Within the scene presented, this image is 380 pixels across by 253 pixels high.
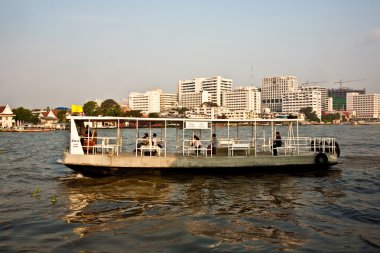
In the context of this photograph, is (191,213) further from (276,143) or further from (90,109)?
(90,109)

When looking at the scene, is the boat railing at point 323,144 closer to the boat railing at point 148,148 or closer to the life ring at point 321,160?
the life ring at point 321,160

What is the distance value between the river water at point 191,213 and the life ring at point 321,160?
797 millimetres

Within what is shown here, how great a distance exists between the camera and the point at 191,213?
12758 millimetres

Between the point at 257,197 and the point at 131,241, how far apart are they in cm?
676


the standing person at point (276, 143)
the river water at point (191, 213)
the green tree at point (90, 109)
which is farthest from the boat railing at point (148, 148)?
the green tree at point (90, 109)

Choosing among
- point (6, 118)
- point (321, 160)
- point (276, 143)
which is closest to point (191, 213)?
point (276, 143)

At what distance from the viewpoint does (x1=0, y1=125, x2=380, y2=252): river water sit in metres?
9.81

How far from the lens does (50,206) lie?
45.5ft

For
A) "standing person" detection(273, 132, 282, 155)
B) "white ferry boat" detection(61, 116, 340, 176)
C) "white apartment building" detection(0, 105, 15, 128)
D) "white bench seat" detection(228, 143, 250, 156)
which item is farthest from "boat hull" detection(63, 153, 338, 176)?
"white apartment building" detection(0, 105, 15, 128)

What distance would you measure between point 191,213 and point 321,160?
10.5 m

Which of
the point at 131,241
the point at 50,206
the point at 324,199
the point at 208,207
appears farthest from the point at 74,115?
the point at 324,199

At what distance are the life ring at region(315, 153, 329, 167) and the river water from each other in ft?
2.61

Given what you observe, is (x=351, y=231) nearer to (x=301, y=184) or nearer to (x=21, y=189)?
(x=301, y=184)

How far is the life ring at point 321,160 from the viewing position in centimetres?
2047
